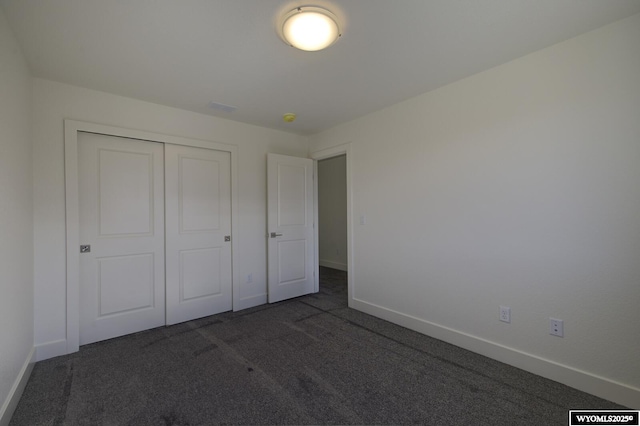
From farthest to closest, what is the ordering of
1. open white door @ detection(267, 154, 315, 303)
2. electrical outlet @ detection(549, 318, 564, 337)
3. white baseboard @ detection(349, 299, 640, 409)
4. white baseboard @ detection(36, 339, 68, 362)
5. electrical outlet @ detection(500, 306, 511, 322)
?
open white door @ detection(267, 154, 315, 303) → white baseboard @ detection(36, 339, 68, 362) → electrical outlet @ detection(500, 306, 511, 322) → electrical outlet @ detection(549, 318, 564, 337) → white baseboard @ detection(349, 299, 640, 409)

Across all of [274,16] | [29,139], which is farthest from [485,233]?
[29,139]

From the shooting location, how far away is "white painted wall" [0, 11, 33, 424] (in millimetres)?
1687

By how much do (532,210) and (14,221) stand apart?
371 centimetres

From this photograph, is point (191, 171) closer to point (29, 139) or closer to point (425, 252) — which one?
point (29, 139)

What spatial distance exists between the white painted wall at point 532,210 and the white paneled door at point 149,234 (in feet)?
6.99

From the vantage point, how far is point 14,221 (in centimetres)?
191

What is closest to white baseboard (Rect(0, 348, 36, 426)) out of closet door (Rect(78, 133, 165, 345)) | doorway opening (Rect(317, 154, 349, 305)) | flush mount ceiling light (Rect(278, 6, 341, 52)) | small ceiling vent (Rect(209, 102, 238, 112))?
closet door (Rect(78, 133, 165, 345))

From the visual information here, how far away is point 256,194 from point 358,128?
1605mm

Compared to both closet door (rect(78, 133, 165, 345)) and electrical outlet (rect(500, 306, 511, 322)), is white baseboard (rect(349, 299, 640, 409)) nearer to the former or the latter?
electrical outlet (rect(500, 306, 511, 322))

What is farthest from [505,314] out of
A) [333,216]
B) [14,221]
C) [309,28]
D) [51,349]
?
[333,216]

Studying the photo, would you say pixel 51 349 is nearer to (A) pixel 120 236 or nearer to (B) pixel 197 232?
(A) pixel 120 236

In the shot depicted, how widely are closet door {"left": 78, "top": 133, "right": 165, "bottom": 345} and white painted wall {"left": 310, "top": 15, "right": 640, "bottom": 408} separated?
2605 mm

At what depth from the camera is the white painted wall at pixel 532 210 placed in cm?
182

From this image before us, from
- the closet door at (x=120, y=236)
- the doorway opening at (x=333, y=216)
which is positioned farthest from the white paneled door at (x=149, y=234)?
the doorway opening at (x=333, y=216)
